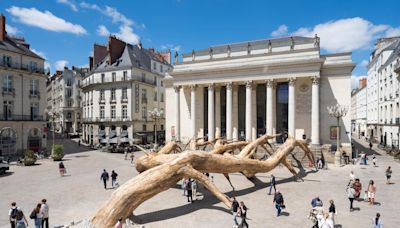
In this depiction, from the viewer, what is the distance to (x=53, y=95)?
79.8 m

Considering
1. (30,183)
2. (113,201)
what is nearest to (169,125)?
(30,183)

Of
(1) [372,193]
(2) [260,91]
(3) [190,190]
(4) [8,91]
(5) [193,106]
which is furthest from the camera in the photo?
(5) [193,106]

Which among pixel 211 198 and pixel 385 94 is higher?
pixel 385 94

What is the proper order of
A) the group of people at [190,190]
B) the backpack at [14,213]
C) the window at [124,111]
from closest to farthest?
the backpack at [14,213] < the group of people at [190,190] < the window at [124,111]

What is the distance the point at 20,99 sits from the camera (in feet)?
120

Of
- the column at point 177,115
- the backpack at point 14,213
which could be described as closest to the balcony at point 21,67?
the column at point 177,115

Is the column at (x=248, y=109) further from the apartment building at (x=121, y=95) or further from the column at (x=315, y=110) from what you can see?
the apartment building at (x=121, y=95)

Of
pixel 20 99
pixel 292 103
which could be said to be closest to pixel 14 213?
pixel 292 103

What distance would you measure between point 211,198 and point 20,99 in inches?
1340

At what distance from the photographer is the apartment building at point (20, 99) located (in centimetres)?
3481

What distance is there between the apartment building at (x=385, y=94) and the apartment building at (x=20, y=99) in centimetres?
5344

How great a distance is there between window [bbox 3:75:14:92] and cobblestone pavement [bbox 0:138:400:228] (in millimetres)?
15090

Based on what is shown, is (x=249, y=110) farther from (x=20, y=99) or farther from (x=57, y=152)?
(x=20, y=99)

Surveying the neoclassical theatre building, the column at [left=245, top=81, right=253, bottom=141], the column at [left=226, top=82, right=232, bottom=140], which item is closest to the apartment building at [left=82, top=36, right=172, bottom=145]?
the neoclassical theatre building
